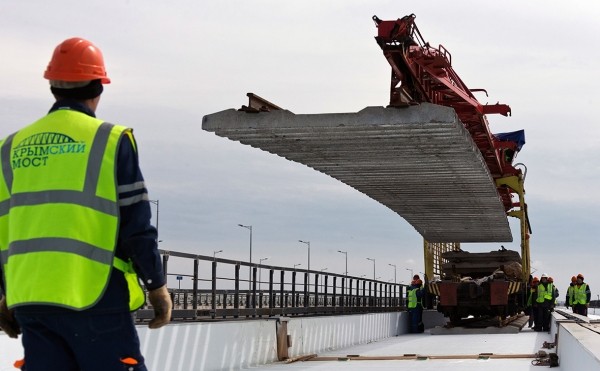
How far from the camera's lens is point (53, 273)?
129 inches

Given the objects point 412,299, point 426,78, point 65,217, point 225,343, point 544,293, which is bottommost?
point 225,343

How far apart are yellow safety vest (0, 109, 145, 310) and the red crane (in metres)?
12.5

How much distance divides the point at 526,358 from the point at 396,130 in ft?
12.9

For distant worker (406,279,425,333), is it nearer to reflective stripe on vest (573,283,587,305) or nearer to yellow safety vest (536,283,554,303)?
yellow safety vest (536,283,554,303)

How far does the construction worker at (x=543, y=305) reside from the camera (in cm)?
2556

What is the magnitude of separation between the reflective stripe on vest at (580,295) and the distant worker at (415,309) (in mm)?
5966

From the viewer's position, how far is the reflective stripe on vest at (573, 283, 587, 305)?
30.6m

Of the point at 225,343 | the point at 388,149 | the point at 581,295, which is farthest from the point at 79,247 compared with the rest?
the point at 581,295

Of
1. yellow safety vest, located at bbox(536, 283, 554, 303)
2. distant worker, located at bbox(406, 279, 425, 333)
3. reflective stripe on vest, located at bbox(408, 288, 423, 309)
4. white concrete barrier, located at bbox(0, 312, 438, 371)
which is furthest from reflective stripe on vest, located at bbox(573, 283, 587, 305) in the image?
white concrete barrier, located at bbox(0, 312, 438, 371)

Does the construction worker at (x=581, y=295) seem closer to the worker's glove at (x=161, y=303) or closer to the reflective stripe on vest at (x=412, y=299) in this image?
the reflective stripe on vest at (x=412, y=299)

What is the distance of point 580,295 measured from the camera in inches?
1212

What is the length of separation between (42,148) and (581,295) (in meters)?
29.2

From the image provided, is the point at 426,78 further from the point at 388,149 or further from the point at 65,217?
the point at 65,217

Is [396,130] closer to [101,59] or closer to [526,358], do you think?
[526,358]
